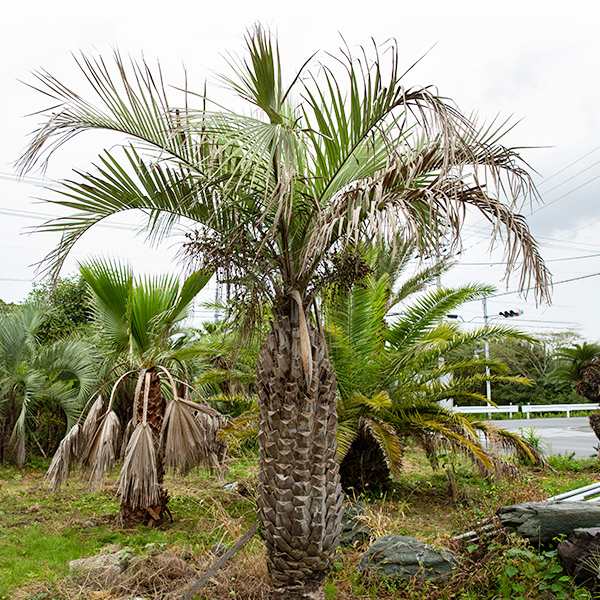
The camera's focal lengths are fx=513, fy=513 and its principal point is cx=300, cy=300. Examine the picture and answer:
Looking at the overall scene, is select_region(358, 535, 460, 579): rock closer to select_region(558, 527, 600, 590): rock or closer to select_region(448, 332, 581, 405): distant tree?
select_region(558, 527, 600, 590): rock

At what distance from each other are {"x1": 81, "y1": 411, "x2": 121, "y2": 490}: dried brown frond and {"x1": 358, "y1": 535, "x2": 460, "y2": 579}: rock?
253cm

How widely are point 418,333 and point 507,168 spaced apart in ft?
15.4

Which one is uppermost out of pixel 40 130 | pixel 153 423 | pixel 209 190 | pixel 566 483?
pixel 40 130

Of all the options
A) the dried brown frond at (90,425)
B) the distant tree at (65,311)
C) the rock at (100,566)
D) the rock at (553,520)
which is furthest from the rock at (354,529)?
the distant tree at (65,311)

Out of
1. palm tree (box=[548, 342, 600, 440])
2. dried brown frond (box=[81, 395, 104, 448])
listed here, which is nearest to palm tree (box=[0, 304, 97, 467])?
dried brown frond (box=[81, 395, 104, 448])

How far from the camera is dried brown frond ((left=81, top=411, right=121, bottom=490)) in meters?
4.89

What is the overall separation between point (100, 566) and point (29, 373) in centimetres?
739

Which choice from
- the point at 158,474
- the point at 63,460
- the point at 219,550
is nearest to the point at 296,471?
the point at 219,550

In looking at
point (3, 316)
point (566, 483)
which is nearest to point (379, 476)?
point (566, 483)

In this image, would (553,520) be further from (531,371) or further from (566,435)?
(531,371)

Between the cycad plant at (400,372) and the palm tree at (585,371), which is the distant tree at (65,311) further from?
the palm tree at (585,371)

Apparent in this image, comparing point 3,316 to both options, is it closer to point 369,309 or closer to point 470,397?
point 369,309

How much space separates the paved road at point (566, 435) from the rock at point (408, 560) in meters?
6.44

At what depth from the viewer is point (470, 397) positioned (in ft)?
25.9
